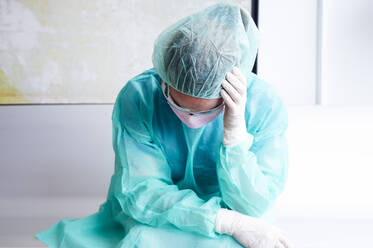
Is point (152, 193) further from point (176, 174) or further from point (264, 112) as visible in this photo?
point (264, 112)

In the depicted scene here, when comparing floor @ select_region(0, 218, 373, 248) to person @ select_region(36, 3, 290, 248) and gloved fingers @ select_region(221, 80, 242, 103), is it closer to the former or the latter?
person @ select_region(36, 3, 290, 248)

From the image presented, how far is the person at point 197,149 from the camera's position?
882 millimetres

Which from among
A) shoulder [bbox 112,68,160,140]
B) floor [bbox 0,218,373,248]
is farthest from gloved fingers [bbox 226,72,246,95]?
floor [bbox 0,218,373,248]

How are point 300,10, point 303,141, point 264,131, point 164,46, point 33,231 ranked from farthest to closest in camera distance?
point 300,10 < point 303,141 < point 33,231 < point 264,131 < point 164,46

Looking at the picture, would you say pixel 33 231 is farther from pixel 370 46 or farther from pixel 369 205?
pixel 370 46

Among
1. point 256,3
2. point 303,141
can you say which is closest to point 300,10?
point 256,3

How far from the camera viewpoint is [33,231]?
1536 millimetres

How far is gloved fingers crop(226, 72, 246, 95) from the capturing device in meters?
0.90

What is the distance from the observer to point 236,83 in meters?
0.90

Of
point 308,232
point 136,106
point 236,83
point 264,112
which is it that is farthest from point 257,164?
point 308,232

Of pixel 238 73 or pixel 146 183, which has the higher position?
pixel 238 73

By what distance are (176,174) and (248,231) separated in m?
0.30

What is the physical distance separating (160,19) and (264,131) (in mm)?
942

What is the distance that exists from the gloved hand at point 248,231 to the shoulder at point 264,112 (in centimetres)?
22
